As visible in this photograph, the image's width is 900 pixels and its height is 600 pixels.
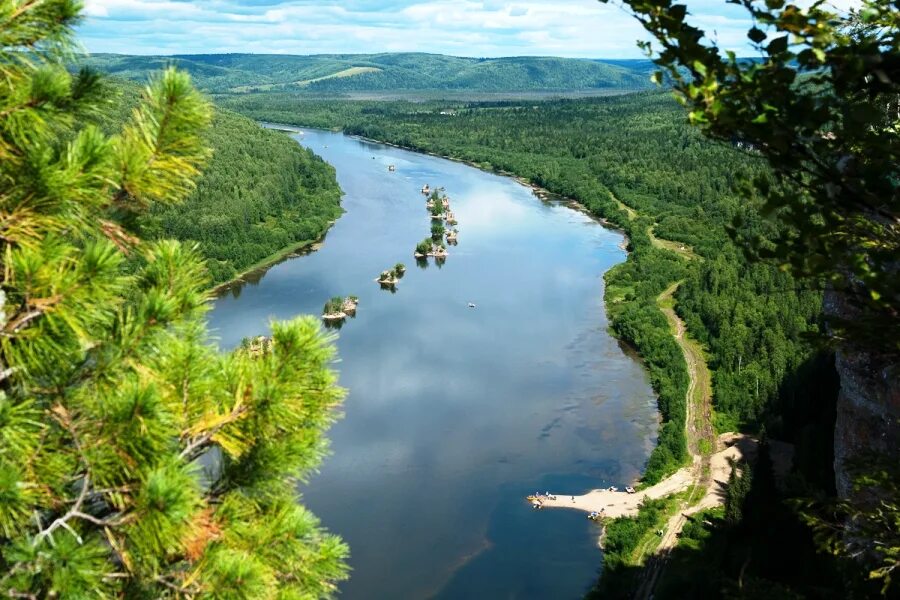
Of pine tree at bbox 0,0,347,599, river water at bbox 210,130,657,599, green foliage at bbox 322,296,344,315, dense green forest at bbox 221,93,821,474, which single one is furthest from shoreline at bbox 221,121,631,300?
pine tree at bbox 0,0,347,599

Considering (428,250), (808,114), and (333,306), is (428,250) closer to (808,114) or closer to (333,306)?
(333,306)

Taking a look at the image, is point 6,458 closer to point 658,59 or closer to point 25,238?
point 25,238

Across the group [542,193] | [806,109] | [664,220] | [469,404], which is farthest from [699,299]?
[806,109]

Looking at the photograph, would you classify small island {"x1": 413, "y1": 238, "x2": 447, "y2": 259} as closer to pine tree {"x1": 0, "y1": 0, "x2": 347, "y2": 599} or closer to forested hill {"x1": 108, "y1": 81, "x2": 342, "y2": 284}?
forested hill {"x1": 108, "y1": 81, "x2": 342, "y2": 284}

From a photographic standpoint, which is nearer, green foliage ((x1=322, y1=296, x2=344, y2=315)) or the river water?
the river water

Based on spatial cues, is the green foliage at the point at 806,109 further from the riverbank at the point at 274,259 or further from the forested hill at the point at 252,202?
the riverbank at the point at 274,259
